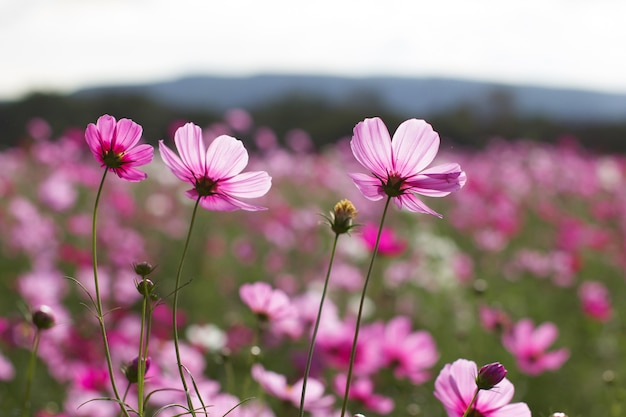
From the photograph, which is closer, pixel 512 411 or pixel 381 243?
pixel 512 411

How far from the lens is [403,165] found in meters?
0.61

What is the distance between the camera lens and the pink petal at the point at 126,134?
→ 609 mm

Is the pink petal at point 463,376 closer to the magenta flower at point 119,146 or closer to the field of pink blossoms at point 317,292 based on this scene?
the field of pink blossoms at point 317,292

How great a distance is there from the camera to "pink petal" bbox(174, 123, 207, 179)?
62 centimetres

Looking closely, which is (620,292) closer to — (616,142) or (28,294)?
(28,294)

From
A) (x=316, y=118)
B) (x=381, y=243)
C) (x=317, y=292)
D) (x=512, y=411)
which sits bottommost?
(x=512, y=411)

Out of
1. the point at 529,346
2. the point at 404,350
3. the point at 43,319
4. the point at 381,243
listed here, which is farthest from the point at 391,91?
the point at 43,319

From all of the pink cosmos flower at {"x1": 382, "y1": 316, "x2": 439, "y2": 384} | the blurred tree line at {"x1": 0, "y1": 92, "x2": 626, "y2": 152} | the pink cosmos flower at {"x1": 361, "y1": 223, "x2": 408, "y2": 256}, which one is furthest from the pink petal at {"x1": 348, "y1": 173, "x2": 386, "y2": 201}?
the blurred tree line at {"x1": 0, "y1": 92, "x2": 626, "y2": 152}

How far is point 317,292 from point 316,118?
27.7 ft

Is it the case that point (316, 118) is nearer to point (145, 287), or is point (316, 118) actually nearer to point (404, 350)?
point (404, 350)

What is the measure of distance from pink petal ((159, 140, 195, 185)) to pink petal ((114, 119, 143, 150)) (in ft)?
0.08

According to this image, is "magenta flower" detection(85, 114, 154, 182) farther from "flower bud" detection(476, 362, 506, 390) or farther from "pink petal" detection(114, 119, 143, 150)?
"flower bud" detection(476, 362, 506, 390)

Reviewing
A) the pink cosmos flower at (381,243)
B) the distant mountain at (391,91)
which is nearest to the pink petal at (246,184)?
the pink cosmos flower at (381,243)

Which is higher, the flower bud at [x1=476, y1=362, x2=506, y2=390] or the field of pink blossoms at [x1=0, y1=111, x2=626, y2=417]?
the field of pink blossoms at [x1=0, y1=111, x2=626, y2=417]
